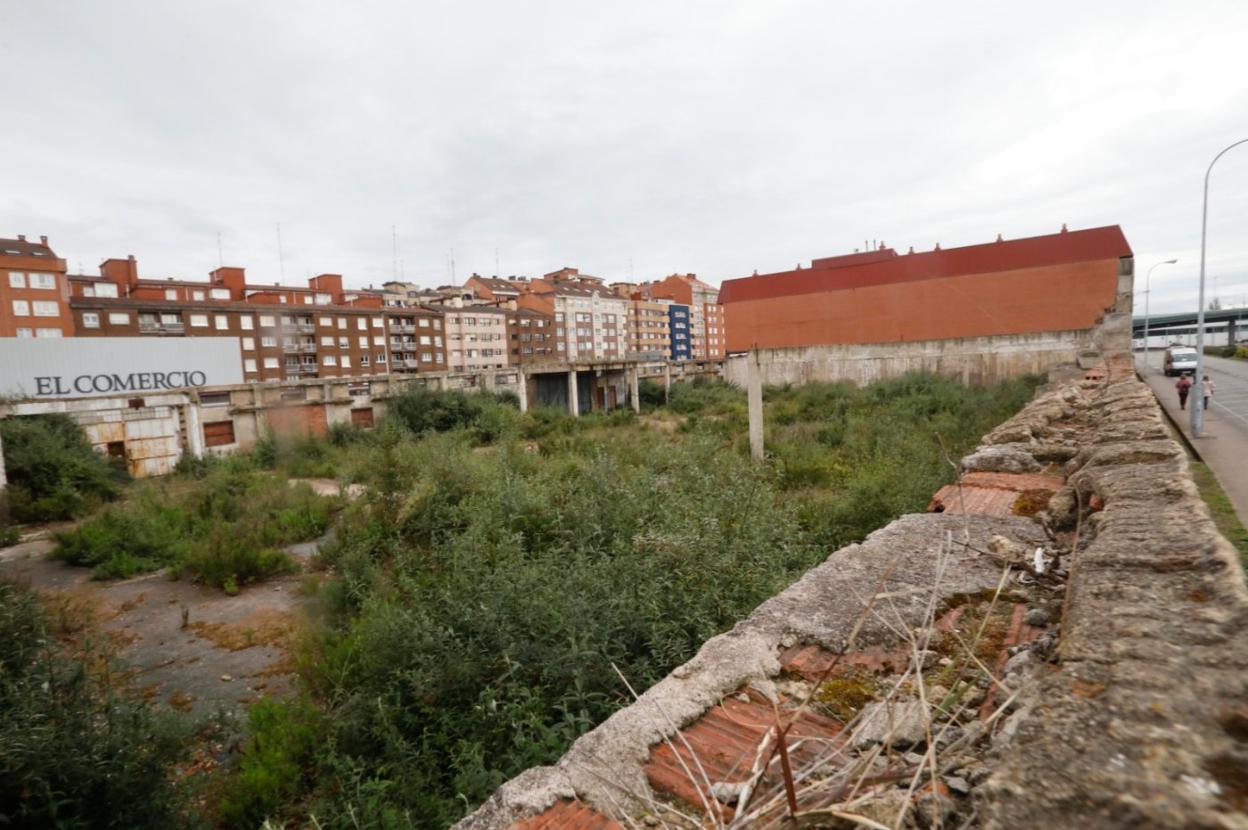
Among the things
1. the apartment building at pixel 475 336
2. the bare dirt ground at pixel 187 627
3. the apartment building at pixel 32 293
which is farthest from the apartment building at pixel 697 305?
the bare dirt ground at pixel 187 627

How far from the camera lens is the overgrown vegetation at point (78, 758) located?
2697mm

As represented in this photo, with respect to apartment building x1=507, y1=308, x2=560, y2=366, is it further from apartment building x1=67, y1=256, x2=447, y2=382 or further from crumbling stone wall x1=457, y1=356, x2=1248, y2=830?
crumbling stone wall x1=457, y1=356, x2=1248, y2=830

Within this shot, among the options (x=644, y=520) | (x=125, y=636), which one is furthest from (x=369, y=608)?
(x=125, y=636)

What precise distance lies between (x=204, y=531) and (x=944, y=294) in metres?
28.1

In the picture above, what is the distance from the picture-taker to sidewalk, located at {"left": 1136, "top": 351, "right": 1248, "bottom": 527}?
9.59 m

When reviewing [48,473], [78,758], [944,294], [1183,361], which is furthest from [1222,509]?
[1183,361]

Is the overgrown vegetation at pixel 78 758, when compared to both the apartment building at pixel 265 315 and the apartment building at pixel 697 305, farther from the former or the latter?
the apartment building at pixel 697 305

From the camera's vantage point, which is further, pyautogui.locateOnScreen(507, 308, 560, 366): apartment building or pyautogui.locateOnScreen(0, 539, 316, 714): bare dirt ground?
pyautogui.locateOnScreen(507, 308, 560, 366): apartment building

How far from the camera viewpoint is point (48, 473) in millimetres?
13617

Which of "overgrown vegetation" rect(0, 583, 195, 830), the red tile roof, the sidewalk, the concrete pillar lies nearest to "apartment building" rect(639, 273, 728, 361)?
the red tile roof

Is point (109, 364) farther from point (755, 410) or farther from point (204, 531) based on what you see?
point (755, 410)

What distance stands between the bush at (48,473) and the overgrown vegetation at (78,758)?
12.7 meters

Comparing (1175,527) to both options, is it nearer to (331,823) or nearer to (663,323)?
(331,823)

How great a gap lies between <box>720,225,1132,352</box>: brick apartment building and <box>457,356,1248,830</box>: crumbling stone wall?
26.9 meters
